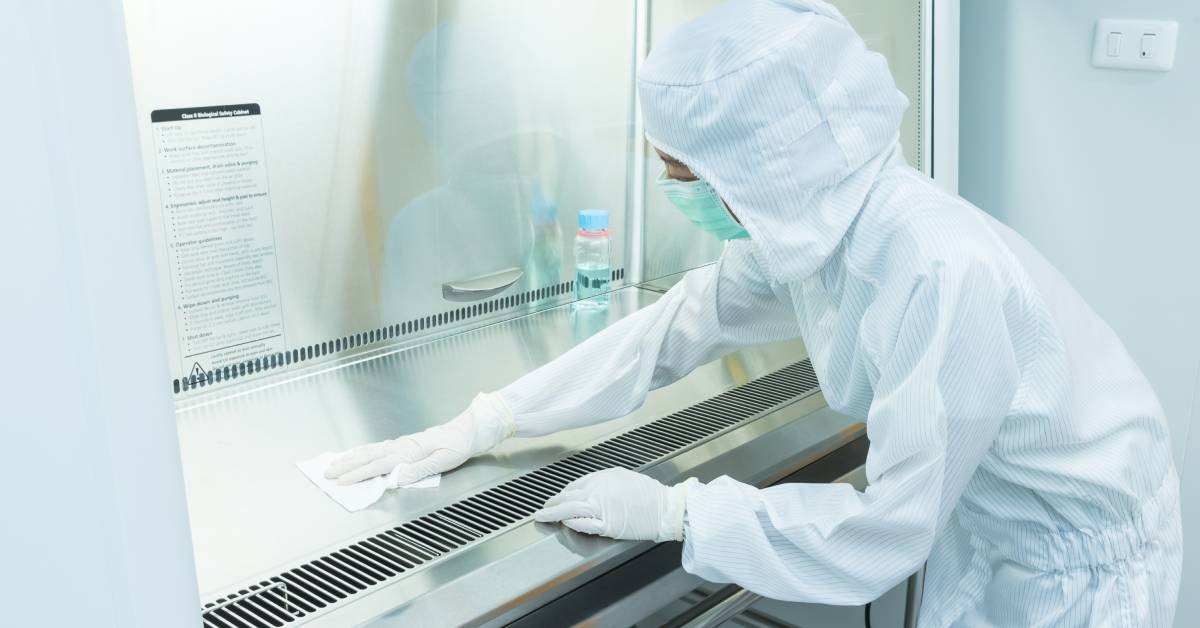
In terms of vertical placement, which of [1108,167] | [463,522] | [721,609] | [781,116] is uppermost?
[781,116]

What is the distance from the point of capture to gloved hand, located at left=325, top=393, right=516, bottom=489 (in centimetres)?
116

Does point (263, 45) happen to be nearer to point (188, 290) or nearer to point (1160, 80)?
point (188, 290)

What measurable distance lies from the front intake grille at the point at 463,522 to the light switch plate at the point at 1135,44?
0.76m

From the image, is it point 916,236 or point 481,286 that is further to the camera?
point 481,286

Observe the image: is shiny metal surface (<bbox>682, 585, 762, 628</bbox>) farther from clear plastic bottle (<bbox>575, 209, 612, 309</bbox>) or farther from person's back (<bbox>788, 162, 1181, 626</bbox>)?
clear plastic bottle (<bbox>575, 209, 612, 309</bbox>)

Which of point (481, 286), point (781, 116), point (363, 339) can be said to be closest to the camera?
point (781, 116)

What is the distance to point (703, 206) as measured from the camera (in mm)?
1076

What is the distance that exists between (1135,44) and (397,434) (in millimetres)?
1303

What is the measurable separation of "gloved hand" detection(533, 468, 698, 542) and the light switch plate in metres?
1.10

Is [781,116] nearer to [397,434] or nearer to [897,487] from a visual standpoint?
[897,487]

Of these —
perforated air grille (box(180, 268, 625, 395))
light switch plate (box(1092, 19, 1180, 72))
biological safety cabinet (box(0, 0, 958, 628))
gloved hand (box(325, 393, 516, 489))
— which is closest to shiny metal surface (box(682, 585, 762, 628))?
biological safety cabinet (box(0, 0, 958, 628))

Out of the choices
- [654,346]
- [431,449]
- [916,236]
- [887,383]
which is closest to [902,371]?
[887,383]

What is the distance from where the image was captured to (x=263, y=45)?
1304mm

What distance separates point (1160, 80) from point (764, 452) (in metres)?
0.95
